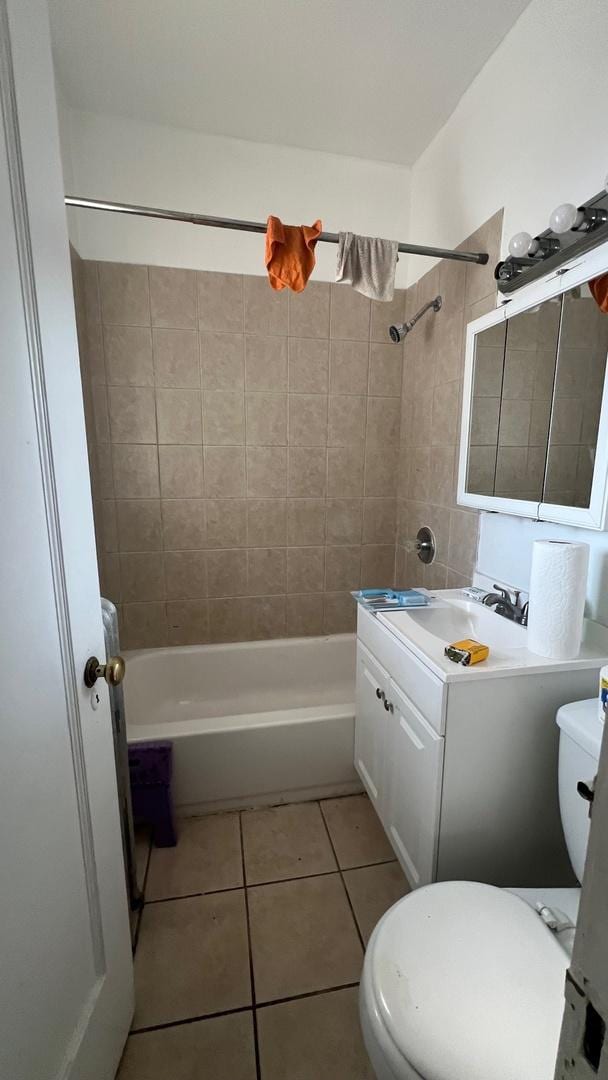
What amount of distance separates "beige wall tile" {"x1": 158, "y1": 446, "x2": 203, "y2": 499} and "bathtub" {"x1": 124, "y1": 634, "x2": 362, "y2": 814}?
0.77 m

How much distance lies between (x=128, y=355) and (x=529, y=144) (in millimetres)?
1593

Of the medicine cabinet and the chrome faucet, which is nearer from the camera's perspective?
the medicine cabinet

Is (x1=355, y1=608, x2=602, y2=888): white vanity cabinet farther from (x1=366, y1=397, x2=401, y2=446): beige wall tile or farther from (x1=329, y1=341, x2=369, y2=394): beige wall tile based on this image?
(x1=329, y1=341, x2=369, y2=394): beige wall tile

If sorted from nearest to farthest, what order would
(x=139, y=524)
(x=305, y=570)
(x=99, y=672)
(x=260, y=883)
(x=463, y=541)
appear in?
(x=99, y=672)
(x=260, y=883)
(x=463, y=541)
(x=139, y=524)
(x=305, y=570)

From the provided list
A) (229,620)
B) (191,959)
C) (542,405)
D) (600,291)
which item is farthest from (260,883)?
(600,291)

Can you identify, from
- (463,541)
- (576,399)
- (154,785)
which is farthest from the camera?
(463,541)

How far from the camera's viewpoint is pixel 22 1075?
0.56 metres

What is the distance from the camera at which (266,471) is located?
208 centimetres

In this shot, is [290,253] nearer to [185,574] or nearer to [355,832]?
[185,574]

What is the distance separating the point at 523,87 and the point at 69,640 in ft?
6.30

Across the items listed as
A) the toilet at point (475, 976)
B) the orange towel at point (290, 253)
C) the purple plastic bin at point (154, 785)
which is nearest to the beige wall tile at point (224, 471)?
the orange towel at point (290, 253)

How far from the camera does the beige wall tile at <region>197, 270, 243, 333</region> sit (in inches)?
74.0

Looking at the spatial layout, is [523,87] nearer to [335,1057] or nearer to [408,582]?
[408,582]

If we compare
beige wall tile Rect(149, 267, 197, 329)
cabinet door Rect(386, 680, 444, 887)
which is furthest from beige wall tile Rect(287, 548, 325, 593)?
beige wall tile Rect(149, 267, 197, 329)
